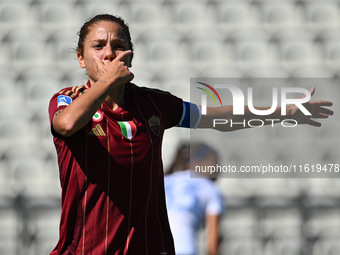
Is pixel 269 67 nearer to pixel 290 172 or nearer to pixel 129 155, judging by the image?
pixel 290 172

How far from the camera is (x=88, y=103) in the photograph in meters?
2.06

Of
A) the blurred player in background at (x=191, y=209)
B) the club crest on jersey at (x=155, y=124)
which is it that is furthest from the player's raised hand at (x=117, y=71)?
the blurred player in background at (x=191, y=209)

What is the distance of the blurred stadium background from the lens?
5715mm

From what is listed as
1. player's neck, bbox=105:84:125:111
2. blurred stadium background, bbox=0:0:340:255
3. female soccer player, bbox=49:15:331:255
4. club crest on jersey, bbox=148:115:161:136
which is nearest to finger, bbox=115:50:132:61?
female soccer player, bbox=49:15:331:255

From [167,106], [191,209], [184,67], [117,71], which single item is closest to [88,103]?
[117,71]

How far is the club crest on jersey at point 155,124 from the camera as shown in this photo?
7.55 feet

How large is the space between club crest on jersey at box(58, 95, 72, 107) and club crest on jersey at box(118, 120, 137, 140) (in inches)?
7.0

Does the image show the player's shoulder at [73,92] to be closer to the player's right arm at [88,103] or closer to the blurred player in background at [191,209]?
the player's right arm at [88,103]

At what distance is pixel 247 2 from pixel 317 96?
1107 mm

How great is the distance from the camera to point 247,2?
6.48m

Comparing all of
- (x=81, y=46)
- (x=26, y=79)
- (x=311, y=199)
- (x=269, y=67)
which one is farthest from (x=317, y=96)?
(x=81, y=46)

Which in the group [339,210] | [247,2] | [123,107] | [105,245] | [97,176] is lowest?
[339,210]

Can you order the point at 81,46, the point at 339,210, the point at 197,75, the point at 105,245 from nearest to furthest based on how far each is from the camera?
1. the point at 105,245
2. the point at 81,46
3. the point at 339,210
4. the point at 197,75

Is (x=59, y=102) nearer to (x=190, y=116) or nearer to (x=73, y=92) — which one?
(x=73, y=92)
